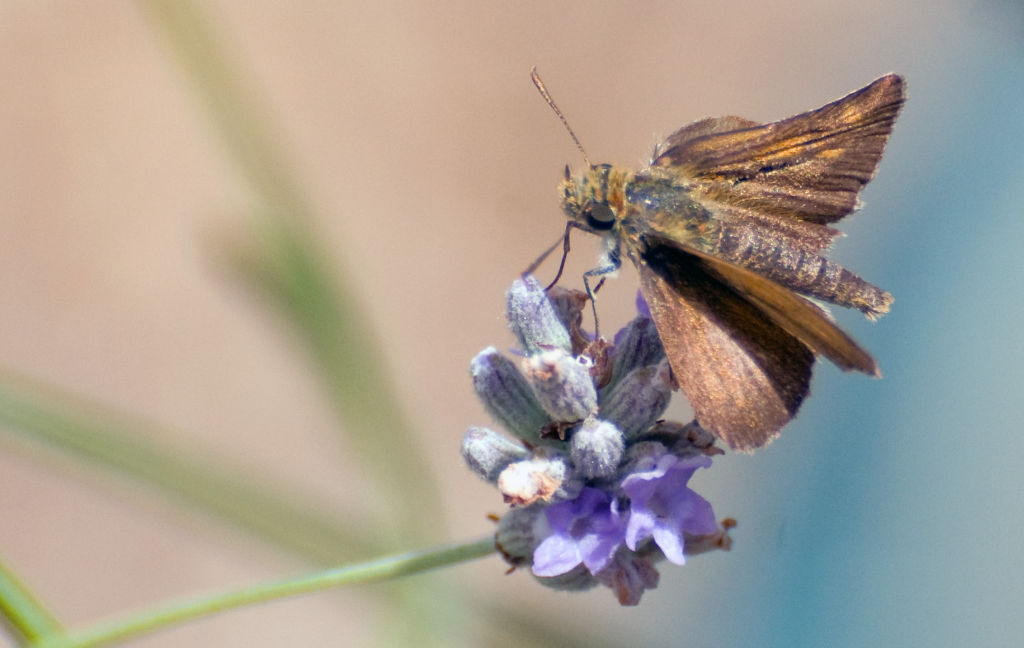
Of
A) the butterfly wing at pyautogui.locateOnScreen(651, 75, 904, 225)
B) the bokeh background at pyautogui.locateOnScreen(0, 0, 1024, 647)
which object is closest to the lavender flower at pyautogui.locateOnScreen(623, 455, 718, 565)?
the butterfly wing at pyautogui.locateOnScreen(651, 75, 904, 225)

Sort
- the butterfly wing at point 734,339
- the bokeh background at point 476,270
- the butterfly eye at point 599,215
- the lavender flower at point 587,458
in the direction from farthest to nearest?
the bokeh background at point 476,270 < the butterfly eye at point 599,215 < the lavender flower at point 587,458 < the butterfly wing at point 734,339

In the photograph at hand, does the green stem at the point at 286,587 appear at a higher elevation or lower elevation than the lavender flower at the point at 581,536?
higher

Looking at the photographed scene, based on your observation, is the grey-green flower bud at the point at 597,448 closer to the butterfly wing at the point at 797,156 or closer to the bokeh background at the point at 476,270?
the butterfly wing at the point at 797,156

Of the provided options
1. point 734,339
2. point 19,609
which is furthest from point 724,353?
point 19,609

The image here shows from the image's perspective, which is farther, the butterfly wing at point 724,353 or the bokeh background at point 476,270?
the bokeh background at point 476,270

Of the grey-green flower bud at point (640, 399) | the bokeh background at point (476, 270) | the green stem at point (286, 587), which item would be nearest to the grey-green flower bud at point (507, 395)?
the grey-green flower bud at point (640, 399)

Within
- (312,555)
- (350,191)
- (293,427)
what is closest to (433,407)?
(293,427)

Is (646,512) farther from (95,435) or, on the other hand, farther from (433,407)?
(433,407)
